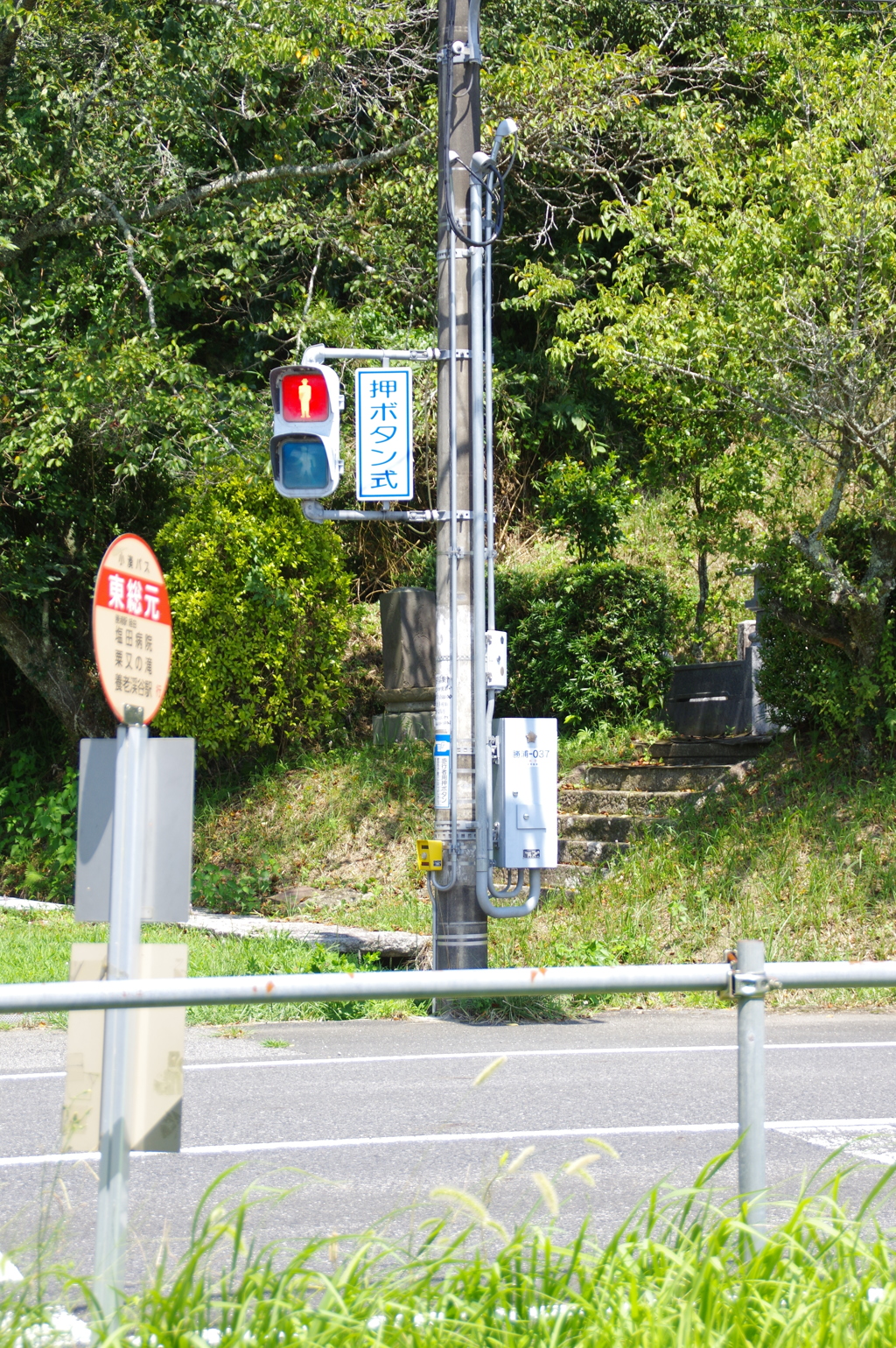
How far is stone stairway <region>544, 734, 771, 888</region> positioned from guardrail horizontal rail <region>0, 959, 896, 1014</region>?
30.7 ft

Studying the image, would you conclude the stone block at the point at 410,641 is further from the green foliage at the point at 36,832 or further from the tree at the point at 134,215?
the green foliage at the point at 36,832

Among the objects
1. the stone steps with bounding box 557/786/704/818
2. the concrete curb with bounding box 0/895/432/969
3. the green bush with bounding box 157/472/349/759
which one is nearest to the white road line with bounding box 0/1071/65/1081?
the concrete curb with bounding box 0/895/432/969

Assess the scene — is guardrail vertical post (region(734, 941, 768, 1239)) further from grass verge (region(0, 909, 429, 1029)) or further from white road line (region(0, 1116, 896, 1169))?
grass verge (region(0, 909, 429, 1029))

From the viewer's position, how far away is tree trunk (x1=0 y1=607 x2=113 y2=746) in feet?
53.9

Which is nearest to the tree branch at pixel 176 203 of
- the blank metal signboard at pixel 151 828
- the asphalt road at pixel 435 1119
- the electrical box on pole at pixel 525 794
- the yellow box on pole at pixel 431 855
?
the electrical box on pole at pixel 525 794

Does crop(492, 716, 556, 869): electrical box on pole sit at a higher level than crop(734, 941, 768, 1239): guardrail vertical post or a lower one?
higher

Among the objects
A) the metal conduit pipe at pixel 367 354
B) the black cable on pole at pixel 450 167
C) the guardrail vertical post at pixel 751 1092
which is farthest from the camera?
the black cable on pole at pixel 450 167

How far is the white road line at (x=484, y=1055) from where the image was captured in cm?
737

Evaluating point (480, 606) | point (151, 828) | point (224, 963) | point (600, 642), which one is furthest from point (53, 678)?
point (151, 828)

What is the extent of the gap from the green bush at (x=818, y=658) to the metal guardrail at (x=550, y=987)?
9.32 metres

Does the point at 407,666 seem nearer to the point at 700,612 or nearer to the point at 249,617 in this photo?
the point at 249,617

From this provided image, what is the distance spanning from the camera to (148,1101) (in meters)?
3.02

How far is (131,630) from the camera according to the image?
10.9 ft

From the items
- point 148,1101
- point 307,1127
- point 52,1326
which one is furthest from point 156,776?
point 307,1127
